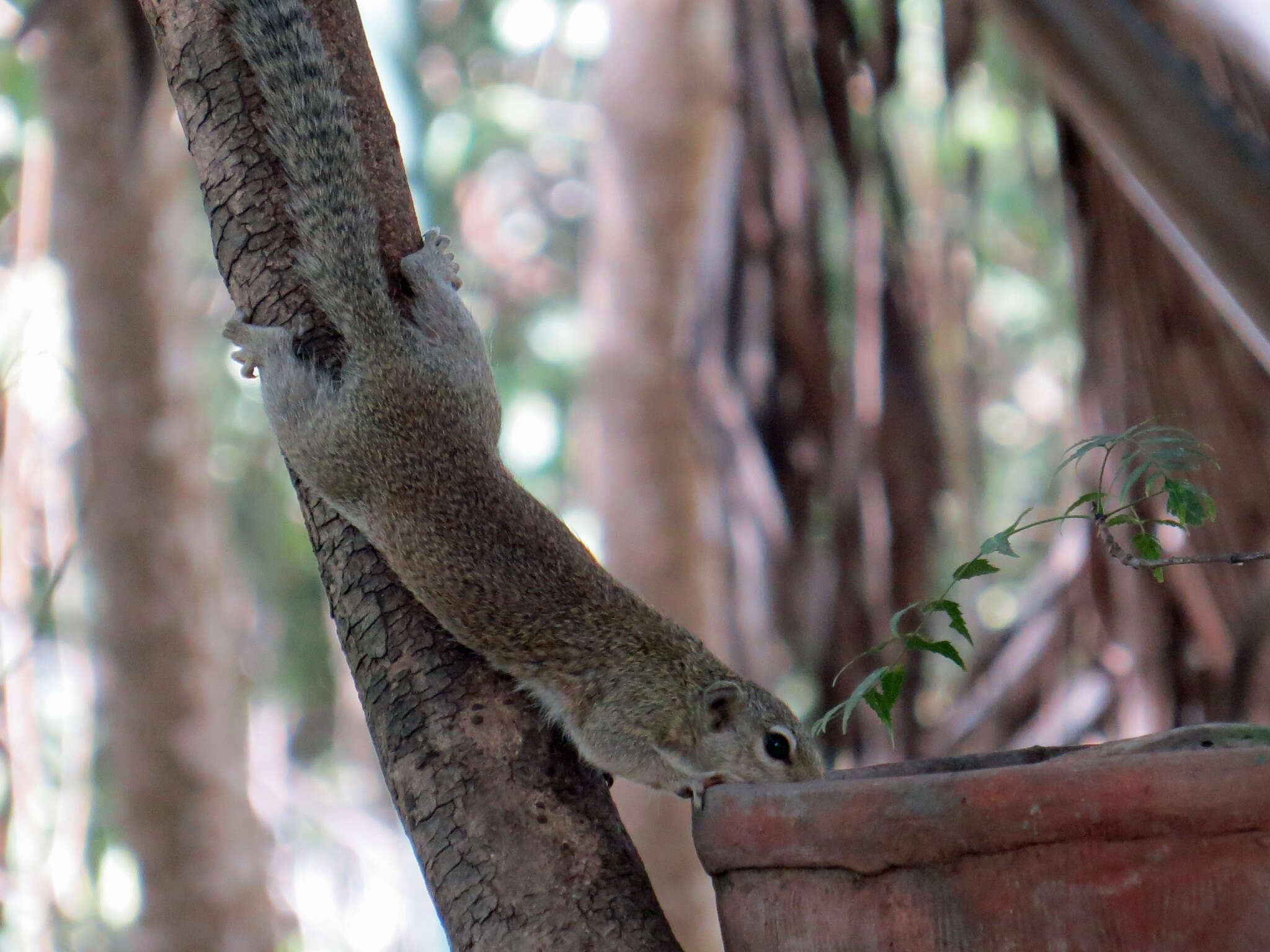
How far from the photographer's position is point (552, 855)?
1758 mm

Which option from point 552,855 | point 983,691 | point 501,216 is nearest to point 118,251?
point 983,691

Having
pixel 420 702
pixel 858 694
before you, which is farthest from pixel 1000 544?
pixel 420 702

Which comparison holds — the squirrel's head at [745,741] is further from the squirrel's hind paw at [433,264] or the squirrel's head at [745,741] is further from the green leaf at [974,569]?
the green leaf at [974,569]

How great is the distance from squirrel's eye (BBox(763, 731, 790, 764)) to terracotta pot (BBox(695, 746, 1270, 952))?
3.71 ft

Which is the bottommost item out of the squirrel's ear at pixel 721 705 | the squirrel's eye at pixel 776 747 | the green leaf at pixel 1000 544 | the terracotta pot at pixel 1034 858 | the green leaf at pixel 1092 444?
the terracotta pot at pixel 1034 858

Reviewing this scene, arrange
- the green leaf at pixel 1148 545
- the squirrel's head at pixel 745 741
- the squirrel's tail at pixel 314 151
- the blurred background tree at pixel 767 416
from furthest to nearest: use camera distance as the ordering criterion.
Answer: the blurred background tree at pixel 767 416 < the squirrel's head at pixel 745 741 < the squirrel's tail at pixel 314 151 < the green leaf at pixel 1148 545

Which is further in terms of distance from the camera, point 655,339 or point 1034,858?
point 655,339

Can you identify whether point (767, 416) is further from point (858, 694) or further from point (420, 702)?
point (858, 694)

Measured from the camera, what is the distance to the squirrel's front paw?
2.28 metres

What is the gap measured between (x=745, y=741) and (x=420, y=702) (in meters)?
1.03

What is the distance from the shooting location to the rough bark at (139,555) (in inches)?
178

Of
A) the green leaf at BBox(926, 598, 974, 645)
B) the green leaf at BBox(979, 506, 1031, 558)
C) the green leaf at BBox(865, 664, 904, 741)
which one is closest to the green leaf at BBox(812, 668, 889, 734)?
the green leaf at BBox(865, 664, 904, 741)

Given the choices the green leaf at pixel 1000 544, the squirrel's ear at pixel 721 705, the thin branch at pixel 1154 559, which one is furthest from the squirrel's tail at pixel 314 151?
the thin branch at pixel 1154 559

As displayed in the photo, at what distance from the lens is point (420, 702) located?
192 cm
